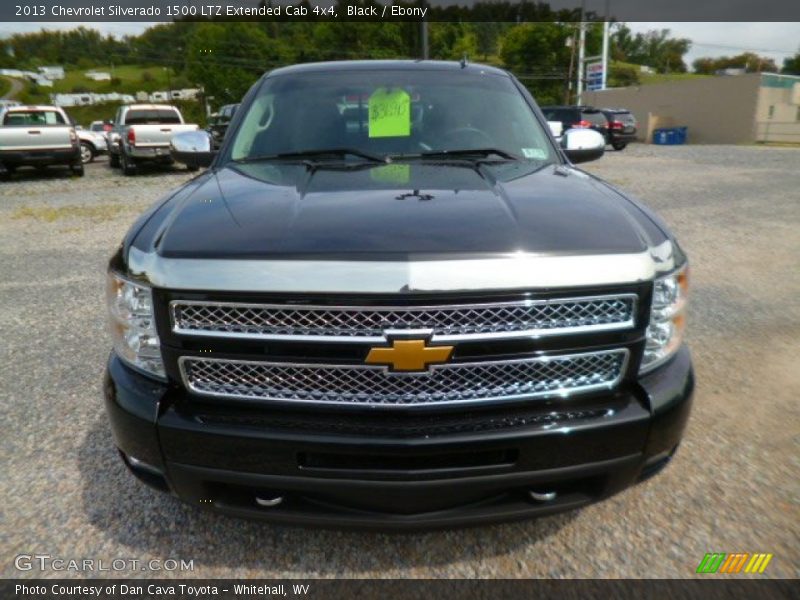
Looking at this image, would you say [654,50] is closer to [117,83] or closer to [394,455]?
[117,83]

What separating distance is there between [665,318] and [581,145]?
1.82 meters

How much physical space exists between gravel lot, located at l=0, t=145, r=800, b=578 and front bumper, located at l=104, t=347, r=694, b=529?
1.31ft

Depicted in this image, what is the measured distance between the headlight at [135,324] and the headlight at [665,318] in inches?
60.8

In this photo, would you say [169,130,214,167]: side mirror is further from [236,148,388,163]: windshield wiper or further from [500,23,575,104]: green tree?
[500,23,575,104]: green tree

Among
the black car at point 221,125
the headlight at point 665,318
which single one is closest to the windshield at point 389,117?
the headlight at point 665,318

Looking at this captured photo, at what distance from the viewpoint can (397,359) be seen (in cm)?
172

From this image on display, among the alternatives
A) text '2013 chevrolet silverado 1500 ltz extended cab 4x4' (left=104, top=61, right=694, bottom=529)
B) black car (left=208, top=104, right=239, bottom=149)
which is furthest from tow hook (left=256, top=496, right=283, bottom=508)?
black car (left=208, top=104, right=239, bottom=149)

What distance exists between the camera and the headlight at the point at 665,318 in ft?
6.26

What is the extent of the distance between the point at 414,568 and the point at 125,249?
148cm

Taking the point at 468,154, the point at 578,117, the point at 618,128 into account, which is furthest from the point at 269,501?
the point at 618,128

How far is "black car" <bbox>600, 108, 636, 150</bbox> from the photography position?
933 inches

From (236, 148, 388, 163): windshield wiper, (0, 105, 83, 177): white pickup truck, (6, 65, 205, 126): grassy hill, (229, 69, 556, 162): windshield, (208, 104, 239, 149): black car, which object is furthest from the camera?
(6, 65, 205, 126): grassy hill

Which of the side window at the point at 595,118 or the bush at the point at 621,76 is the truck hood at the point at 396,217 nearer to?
the side window at the point at 595,118
